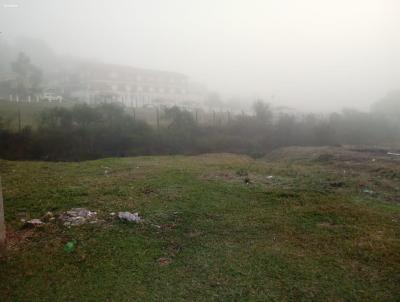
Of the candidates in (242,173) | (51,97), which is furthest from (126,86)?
(242,173)

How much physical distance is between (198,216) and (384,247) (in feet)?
10.8

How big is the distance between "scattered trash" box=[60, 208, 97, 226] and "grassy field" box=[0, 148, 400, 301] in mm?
196

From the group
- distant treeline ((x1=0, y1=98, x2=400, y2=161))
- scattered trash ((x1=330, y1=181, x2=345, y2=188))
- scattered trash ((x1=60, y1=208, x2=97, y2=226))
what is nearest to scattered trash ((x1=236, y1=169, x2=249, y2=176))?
scattered trash ((x1=330, y1=181, x2=345, y2=188))

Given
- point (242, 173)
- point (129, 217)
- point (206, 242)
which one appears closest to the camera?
point (206, 242)

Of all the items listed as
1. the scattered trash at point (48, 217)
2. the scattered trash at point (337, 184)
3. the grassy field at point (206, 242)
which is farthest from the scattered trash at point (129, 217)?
the scattered trash at point (337, 184)

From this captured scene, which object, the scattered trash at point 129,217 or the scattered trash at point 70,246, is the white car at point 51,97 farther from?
the scattered trash at point 70,246

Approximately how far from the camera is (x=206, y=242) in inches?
218

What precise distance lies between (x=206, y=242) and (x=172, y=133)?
1472 cm

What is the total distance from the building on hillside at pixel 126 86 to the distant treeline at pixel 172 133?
18.1 ft

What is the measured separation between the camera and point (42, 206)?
274 inches

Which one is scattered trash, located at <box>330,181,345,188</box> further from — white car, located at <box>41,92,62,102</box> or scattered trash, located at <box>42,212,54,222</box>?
white car, located at <box>41,92,62,102</box>

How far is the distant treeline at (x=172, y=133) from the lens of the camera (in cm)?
1659

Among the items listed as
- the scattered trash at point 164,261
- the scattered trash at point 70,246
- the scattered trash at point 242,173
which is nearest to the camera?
the scattered trash at point 164,261

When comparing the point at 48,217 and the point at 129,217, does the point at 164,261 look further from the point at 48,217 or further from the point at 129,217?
the point at 48,217
